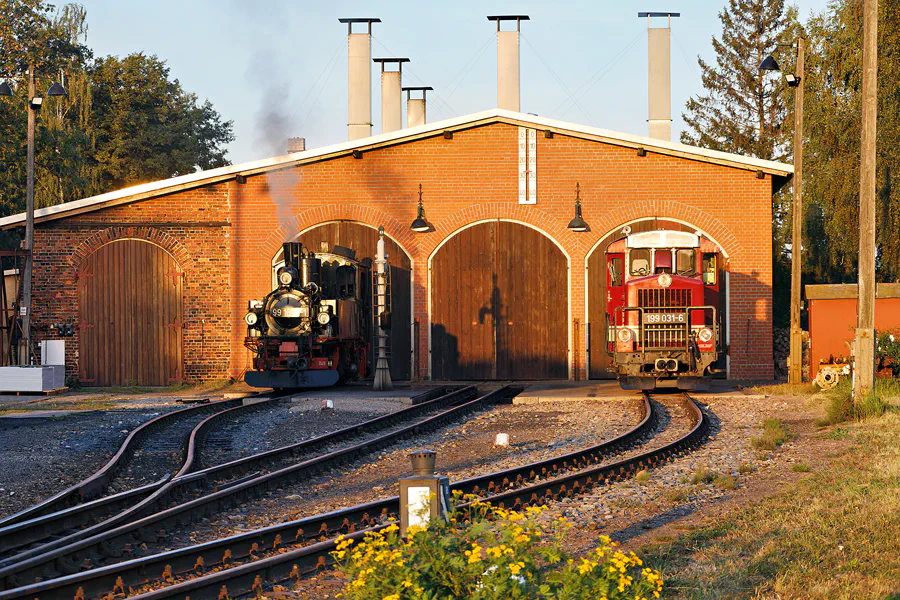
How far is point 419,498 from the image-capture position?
6371 mm

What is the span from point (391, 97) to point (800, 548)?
32.2 meters

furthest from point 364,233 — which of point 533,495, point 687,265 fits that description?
point 533,495

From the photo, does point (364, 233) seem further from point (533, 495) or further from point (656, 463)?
point (533, 495)

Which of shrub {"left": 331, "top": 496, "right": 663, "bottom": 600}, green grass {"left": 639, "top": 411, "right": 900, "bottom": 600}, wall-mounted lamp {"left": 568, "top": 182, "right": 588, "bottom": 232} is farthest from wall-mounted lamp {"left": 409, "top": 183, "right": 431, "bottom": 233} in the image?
shrub {"left": 331, "top": 496, "right": 663, "bottom": 600}

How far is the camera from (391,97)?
3791 centimetres

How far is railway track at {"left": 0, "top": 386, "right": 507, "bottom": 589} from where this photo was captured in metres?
7.22

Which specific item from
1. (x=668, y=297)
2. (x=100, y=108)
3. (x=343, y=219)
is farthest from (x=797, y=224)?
(x=100, y=108)

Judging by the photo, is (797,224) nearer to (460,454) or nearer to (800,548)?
(460,454)

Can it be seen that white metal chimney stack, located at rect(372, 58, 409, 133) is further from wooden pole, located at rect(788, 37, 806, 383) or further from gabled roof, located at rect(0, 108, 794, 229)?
wooden pole, located at rect(788, 37, 806, 383)

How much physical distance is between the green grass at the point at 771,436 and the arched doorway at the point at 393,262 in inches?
451

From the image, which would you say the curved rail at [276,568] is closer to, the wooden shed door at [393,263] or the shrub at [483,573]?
the shrub at [483,573]

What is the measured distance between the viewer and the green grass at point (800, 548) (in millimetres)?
6508

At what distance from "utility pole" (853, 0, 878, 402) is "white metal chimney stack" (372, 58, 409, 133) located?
22.7 m

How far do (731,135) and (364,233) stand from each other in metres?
33.7
